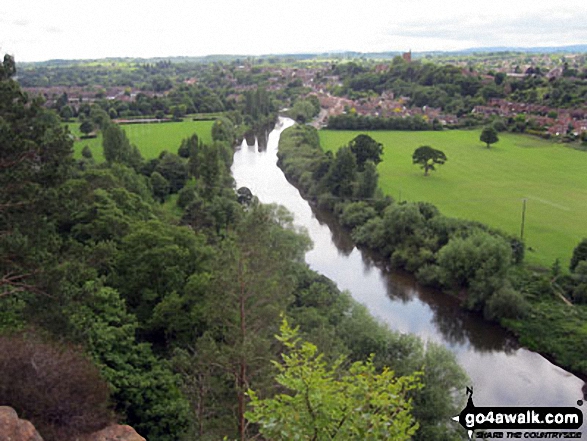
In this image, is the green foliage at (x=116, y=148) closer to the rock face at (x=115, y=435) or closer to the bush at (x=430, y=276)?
the bush at (x=430, y=276)

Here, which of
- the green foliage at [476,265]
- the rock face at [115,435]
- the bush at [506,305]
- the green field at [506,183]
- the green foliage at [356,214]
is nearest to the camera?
the rock face at [115,435]

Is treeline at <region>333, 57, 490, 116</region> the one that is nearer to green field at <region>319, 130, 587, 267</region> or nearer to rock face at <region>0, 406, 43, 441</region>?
green field at <region>319, 130, 587, 267</region>

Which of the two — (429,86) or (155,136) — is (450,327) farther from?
(429,86)

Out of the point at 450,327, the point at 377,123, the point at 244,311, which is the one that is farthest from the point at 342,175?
the point at 377,123

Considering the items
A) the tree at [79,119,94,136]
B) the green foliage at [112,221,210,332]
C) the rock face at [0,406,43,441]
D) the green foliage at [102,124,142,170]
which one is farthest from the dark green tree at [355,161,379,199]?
the tree at [79,119,94,136]

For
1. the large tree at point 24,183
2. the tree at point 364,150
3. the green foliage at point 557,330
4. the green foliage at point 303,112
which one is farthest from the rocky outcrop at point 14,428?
the green foliage at point 303,112

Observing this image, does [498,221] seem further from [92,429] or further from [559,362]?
[92,429]

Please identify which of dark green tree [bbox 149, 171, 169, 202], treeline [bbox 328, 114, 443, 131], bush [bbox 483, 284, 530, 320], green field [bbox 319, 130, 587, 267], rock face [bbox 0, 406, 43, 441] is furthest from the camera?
treeline [bbox 328, 114, 443, 131]
